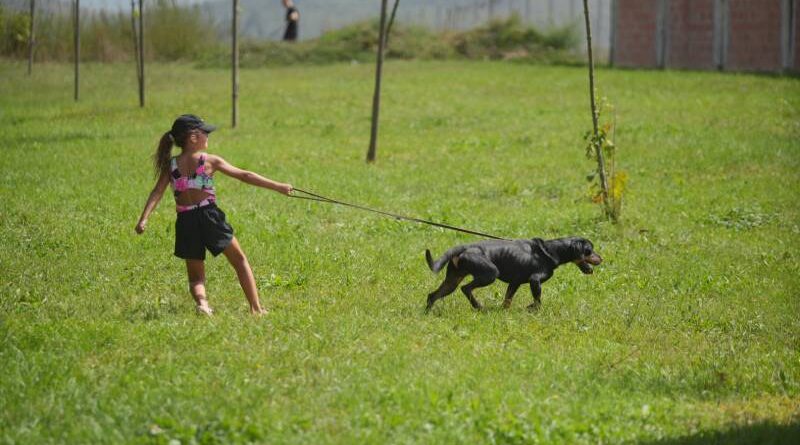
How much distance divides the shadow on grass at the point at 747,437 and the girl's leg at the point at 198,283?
395 cm

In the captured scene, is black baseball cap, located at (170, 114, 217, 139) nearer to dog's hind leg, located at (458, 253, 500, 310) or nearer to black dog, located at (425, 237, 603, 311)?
black dog, located at (425, 237, 603, 311)

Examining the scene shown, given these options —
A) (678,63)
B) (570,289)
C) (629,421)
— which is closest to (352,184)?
(570,289)

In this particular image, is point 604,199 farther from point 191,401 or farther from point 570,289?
point 191,401

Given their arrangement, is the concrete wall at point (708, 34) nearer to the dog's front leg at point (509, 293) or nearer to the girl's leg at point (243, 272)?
the dog's front leg at point (509, 293)

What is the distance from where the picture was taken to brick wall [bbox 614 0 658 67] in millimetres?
33844

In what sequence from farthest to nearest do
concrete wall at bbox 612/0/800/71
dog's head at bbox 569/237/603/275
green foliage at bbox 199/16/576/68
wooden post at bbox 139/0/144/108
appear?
1. green foliage at bbox 199/16/576/68
2. concrete wall at bbox 612/0/800/71
3. wooden post at bbox 139/0/144/108
4. dog's head at bbox 569/237/603/275

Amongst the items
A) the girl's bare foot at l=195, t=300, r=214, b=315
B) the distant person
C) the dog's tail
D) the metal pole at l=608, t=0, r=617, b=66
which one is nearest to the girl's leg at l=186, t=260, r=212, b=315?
the girl's bare foot at l=195, t=300, r=214, b=315

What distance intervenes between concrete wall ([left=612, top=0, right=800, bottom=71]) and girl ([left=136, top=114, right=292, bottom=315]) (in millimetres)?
24667

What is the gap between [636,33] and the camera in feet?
113

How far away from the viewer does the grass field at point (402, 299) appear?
625cm

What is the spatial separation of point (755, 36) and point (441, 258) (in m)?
24.8

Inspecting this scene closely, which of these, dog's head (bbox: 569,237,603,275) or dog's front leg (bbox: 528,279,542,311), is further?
dog's head (bbox: 569,237,603,275)

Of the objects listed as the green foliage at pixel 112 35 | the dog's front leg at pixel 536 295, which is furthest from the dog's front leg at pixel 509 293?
the green foliage at pixel 112 35

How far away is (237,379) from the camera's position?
21.9ft
